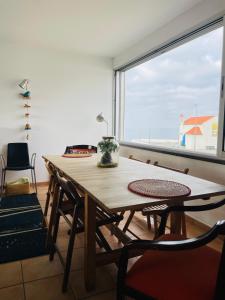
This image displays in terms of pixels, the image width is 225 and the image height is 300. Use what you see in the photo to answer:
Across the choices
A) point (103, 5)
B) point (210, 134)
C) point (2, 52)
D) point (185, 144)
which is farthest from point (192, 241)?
point (2, 52)

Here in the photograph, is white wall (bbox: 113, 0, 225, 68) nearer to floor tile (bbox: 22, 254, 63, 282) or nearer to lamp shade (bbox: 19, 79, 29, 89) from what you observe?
lamp shade (bbox: 19, 79, 29, 89)

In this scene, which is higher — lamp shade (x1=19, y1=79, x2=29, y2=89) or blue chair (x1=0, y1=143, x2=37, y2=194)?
lamp shade (x1=19, y1=79, x2=29, y2=89)

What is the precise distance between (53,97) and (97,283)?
3.29m

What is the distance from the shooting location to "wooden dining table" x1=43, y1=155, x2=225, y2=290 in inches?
49.4

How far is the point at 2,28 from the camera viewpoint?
332 cm

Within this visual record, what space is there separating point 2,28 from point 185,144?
2.96 meters

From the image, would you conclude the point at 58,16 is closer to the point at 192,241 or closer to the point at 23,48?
the point at 23,48

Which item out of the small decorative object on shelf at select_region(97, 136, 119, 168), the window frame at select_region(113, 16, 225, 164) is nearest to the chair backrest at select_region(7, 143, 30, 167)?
the window frame at select_region(113, 16, 225, 164)

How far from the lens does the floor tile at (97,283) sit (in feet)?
5.23

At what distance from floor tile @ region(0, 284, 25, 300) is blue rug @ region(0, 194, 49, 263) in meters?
0.38

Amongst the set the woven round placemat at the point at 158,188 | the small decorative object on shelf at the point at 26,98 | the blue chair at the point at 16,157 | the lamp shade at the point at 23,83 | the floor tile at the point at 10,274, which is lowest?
the floor tile at the point at 10,274

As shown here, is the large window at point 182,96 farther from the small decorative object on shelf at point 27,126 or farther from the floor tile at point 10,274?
the floor tile at point 10,274

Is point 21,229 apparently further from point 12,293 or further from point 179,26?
point 179,26

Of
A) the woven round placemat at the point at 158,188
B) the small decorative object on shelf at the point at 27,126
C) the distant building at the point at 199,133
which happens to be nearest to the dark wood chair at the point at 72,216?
the woven round placemat at the point at 158,188
